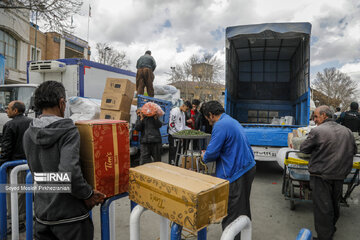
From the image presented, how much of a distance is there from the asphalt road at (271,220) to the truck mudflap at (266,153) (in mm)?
1040

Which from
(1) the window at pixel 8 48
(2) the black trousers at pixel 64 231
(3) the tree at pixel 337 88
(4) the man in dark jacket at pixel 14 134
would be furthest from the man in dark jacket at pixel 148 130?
(3) the tree at pixel 337 88

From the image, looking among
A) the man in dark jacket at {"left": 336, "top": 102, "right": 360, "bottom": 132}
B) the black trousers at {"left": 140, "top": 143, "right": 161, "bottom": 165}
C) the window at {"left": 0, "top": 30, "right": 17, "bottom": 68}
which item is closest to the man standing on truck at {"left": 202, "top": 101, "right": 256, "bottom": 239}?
the black trousers at {"left": 140, "top": 143, "right": 161, "bottom": 165}

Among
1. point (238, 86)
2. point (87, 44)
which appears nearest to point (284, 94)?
point (238, 86)

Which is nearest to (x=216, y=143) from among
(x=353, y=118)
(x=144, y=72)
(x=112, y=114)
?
(x=112, y=114)

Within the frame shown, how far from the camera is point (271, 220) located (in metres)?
3.80

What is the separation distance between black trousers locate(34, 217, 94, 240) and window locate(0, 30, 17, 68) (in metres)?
20.7

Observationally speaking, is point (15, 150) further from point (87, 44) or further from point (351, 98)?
point (351, 98)

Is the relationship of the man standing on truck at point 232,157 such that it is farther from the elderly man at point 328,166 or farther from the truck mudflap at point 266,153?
the truck mudflap at point 266,153

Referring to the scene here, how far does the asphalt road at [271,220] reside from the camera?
3324 millimetres

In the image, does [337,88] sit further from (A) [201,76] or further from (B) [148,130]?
(B) [148,130]

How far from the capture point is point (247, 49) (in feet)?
32.0

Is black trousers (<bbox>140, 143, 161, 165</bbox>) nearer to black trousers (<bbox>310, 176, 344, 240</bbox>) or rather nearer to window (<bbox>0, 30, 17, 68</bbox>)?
black trousers (<bbox>310, 176, 344, 240</bbox>)

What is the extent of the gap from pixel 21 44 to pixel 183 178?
74.6ft

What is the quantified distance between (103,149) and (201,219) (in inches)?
35.6
